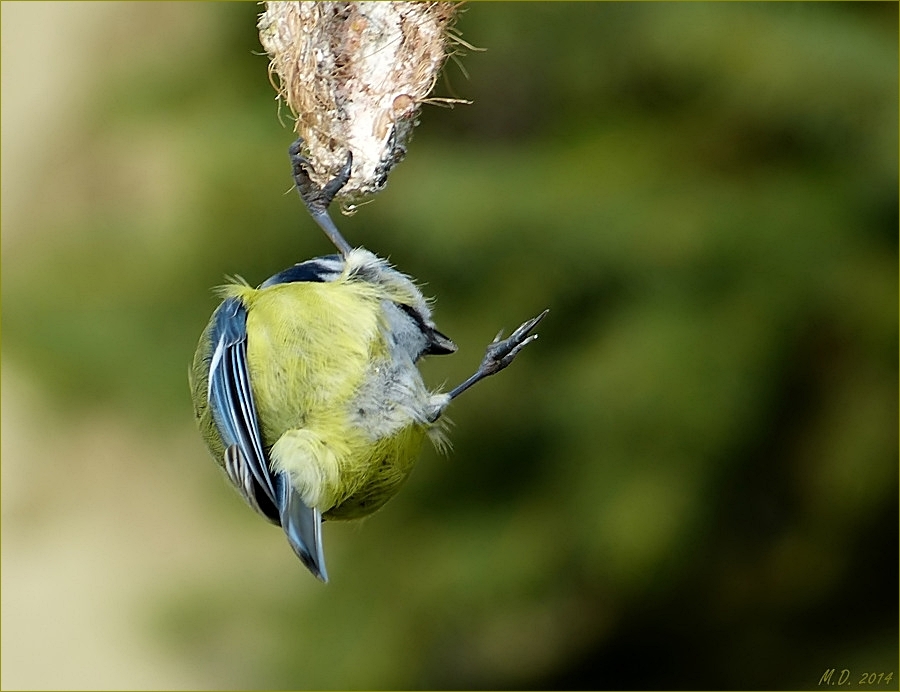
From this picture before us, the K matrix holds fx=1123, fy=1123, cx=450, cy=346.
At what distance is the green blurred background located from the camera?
3.61 meters

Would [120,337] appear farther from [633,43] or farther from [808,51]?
[808,51]

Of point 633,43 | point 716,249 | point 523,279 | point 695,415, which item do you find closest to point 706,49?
point 633,43

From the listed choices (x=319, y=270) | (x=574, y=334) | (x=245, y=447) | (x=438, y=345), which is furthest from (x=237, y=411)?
(x=574, y=334)

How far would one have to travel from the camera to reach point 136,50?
445 centimetres

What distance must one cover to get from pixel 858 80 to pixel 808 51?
179 millimetres

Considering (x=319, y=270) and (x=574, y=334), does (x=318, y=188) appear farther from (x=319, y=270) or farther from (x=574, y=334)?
(x=574, y=334)

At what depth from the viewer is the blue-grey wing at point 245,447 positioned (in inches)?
A: 80.9

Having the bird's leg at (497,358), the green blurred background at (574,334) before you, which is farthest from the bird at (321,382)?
the green blurred background at (574,334)

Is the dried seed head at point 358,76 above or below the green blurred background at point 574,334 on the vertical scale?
A: above

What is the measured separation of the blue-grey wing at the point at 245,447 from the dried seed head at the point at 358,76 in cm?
39

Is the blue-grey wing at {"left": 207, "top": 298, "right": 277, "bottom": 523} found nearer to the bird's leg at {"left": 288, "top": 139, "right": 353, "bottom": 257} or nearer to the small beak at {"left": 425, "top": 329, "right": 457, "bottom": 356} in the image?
the bird's leg at {"left": 288, "top": 139, "right": 353, "bottom": 257}

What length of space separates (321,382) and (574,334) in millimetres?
1730

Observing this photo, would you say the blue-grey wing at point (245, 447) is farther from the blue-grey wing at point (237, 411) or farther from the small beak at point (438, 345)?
the small beak at point (438, 345)

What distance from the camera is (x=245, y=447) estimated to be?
212 cm
